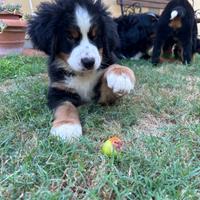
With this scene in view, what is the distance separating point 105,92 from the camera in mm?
1943

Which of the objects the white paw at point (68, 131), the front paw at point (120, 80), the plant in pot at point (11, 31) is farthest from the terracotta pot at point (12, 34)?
the white paw at point (68, 131)

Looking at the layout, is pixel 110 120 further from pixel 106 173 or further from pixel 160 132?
pixel 106 173

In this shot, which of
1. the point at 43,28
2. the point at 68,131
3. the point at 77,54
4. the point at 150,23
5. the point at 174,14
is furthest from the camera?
the point at 150,23

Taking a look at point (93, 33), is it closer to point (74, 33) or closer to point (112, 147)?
point (74, 33)

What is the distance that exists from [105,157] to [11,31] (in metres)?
3.10

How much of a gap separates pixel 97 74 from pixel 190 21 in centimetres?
185

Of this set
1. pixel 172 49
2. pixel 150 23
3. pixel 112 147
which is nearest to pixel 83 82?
pixel 112 147

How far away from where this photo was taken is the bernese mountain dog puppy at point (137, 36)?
4.17 meters

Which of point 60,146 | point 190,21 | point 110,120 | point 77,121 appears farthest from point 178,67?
point 60,146

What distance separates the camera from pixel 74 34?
5.93 ft

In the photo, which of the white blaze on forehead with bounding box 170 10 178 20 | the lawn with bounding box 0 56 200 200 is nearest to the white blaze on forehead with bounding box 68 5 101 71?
the lawn with bounding box 0 56 200 200

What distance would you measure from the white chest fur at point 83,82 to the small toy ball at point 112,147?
604mm

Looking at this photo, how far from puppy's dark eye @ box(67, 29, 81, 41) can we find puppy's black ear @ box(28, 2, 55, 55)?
0.37ft

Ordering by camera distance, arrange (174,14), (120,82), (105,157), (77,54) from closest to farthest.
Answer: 1. (105,157)
2. (120,82)
3. (77,54)
4. (174,14)
